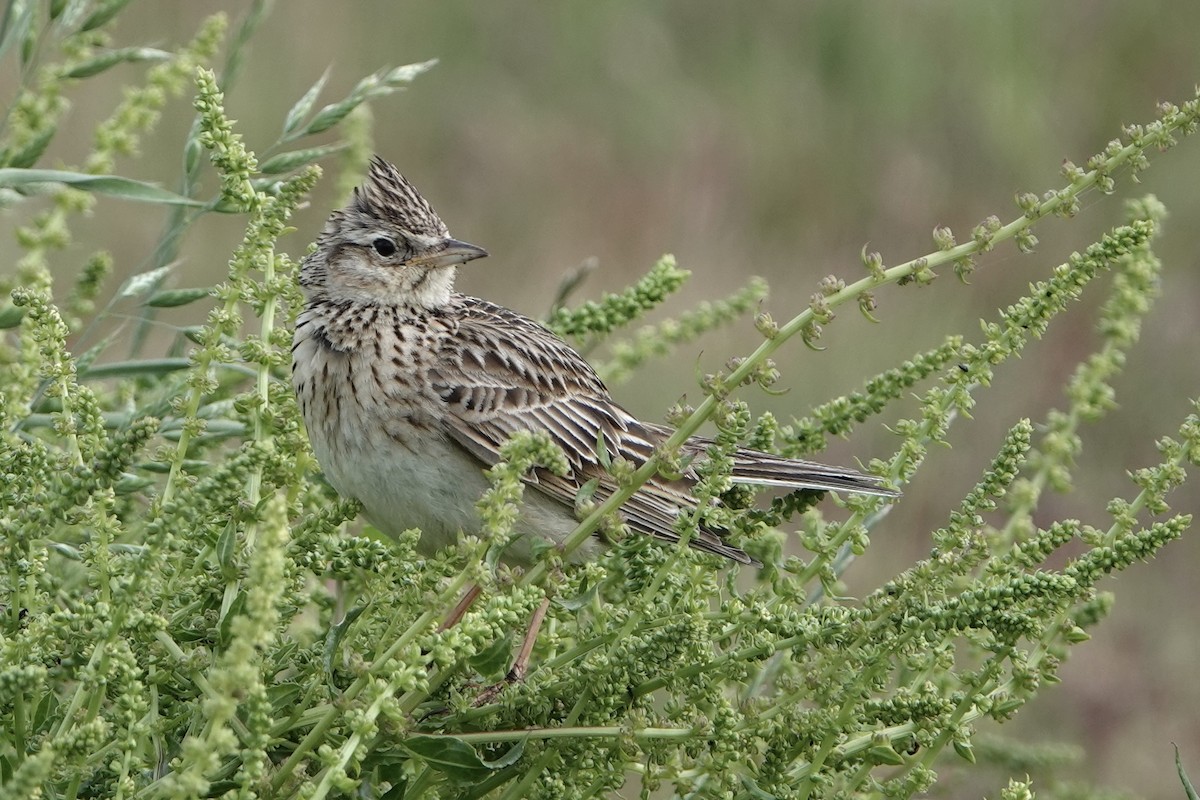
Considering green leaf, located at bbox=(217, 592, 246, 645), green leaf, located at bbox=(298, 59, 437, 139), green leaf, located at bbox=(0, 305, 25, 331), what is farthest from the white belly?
green leaf, located at bbox=(217, 592, 246, 645)

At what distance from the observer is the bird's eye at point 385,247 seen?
5188 mm

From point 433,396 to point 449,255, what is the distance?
0.62 metres

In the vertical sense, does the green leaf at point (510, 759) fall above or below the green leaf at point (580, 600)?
below

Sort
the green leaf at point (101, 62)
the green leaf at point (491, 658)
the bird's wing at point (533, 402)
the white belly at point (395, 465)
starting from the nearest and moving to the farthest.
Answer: the green leaf at point (491, 658)
the green leaf at point (101, 62)
the white belly at point (395, 465)
the bird's wing at point (533, 402)

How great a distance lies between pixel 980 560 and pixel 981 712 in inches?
9.8

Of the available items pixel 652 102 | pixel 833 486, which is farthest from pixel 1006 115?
pixel 833 486

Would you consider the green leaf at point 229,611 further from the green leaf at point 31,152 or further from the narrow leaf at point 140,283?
the green leaf at point 31,152

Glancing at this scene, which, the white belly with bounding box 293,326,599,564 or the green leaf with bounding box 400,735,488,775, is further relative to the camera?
the white belly with bounding box 293,326,599,564

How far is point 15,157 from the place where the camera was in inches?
130

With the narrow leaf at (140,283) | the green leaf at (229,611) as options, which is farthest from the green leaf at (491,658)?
the narrow leaf at (140,283)

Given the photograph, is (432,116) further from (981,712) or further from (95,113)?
(981,712)

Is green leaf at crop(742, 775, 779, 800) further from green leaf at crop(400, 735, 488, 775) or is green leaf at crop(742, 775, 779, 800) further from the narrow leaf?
the narrow leaf

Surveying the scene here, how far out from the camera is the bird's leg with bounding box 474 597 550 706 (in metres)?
3.19

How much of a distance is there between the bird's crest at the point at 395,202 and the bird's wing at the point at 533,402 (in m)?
0.29
